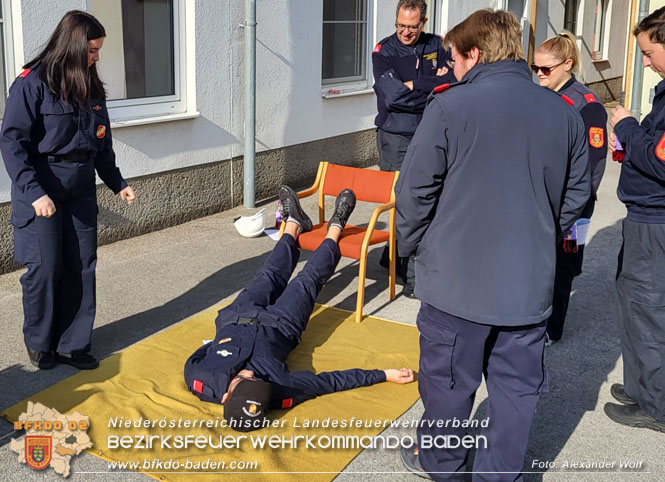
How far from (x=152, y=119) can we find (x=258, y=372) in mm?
3738

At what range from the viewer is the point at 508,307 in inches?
110

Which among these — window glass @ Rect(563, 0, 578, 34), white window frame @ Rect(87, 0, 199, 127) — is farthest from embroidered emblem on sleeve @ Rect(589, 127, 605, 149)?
window glass @ Rect(563, 0, 578, 34)

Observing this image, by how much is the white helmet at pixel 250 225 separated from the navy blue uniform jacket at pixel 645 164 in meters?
3.88

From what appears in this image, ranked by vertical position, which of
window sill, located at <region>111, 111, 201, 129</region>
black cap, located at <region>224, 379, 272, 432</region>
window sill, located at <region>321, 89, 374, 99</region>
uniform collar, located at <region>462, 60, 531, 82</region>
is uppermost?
uniform collar, located at <region>462, 60, 531, 82</region>

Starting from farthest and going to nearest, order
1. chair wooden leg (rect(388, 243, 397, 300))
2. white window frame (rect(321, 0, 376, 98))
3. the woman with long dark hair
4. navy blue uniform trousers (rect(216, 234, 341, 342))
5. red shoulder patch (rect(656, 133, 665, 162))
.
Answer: white window frame (rect(321, 0, 376, 98)) → chair wooden leg (rect(388, 243, 397, 300)) → navy blue uniform trousers (rect(216, 234, 341, 342)) → the woman with long dark hair → red shoulder patch (rect(656, 133, 665, 162))

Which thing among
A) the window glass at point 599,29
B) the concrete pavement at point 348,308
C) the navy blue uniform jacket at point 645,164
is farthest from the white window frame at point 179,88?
the window glass at point 599,29

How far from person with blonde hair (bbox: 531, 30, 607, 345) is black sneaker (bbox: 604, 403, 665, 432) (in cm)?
57

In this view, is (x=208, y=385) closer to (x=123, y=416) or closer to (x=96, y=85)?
(x=123, y=416)

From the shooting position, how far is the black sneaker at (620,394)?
4.15 meters

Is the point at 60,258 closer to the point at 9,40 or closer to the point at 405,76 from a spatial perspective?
the point at 9,40

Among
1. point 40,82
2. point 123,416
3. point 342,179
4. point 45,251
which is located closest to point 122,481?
point 123,416

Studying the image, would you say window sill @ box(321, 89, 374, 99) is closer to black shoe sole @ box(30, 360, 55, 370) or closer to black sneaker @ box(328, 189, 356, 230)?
black sneaker @ box(328, 189, 356, 230)

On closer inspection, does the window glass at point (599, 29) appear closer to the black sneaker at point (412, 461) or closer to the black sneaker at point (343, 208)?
the black sneaker at point (343, 208)

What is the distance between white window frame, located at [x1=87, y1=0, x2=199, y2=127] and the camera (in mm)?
7062
